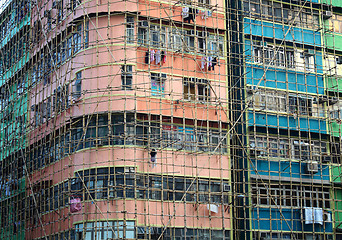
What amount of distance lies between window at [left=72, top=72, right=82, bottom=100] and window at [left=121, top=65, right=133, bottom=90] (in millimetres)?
1293

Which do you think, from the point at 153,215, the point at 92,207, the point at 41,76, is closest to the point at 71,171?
the point at 92,207

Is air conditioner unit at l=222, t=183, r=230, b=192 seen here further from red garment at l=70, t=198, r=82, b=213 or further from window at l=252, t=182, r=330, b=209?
red garment at l=70, t=198, r=82, b=213

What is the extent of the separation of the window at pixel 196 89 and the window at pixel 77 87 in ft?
9.71

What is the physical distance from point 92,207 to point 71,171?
1570 millimetres

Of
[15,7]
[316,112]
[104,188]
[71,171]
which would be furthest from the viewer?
[15,7]

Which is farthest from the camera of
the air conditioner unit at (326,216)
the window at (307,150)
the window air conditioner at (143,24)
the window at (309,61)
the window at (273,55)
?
the window at (309,61)

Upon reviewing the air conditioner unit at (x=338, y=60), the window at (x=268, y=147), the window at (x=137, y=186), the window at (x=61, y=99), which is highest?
the air conditioner unit at (x=338, y=60)

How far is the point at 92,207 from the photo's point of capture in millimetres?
16516

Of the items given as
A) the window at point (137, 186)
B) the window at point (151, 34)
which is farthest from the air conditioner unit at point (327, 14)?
the window at point (137, 186)

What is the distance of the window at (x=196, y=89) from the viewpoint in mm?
18141

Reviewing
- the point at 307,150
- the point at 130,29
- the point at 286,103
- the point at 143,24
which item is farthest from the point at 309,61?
the point at 130,29

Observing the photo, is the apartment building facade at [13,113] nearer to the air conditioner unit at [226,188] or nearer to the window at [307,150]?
the air conditioner unit at [226,188]

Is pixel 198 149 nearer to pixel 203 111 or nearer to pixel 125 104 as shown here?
pixel 203 111

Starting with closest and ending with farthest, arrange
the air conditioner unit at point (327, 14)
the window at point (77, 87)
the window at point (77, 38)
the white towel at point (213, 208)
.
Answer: the white towel at point (213, 208)
the window at point (77, 87)
the window at point (77, 38)
the air conditioner unit at point (327, 14)
